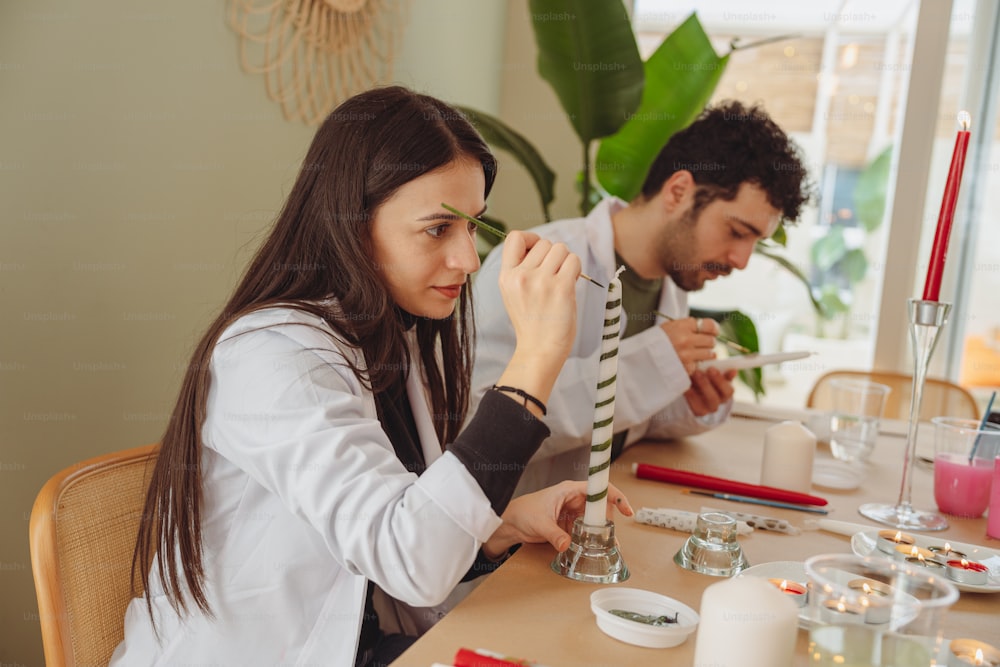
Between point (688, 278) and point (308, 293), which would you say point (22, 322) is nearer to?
point (308, 293)

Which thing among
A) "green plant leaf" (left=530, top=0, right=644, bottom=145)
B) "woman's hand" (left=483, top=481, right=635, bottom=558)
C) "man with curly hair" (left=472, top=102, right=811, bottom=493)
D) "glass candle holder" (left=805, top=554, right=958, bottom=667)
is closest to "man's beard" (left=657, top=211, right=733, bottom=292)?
"man with curly hair" (left=472, top=102, right=811, bottom=493)

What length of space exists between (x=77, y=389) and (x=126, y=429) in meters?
0.15

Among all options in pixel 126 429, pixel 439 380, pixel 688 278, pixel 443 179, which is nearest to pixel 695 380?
pixel 688 278

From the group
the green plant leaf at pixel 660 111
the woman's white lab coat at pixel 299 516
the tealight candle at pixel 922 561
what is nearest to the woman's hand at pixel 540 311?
the woman's white lab coat at pixel 299 516

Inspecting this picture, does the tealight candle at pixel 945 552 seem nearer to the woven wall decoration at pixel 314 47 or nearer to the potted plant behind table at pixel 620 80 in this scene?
the potted plant behind table at pixel 620 80

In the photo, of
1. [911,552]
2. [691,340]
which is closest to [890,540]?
[911,552]

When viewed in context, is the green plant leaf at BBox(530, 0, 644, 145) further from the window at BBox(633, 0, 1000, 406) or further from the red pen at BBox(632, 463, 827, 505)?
the red pen at BBox(632, 463, 827, 505)

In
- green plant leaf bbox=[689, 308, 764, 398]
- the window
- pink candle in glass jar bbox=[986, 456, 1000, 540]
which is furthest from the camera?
the window

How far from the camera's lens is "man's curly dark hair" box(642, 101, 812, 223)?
1812mm

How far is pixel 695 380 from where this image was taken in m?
1.66

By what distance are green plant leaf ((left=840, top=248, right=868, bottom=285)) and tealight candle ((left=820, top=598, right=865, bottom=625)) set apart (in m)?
2.64

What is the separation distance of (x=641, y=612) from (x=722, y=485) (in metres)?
0.52

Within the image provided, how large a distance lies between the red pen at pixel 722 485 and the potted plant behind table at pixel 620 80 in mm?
1015

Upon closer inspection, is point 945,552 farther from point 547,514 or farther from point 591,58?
point 591,58
